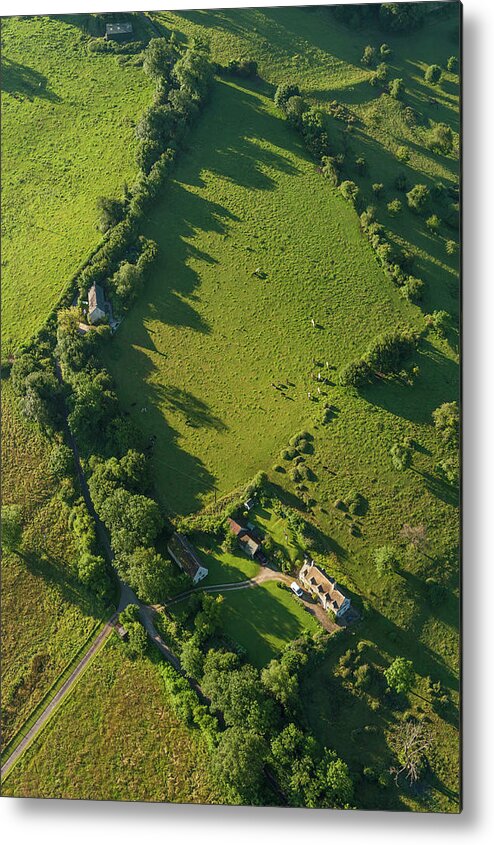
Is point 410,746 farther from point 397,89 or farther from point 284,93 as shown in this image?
point 284,93

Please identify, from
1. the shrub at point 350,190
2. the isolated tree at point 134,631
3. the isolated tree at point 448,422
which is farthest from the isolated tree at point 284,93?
the isolated tree at point 134,631

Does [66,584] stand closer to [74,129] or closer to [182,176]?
[182,176]

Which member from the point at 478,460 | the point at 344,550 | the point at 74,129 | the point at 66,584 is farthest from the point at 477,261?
the point at 74,129

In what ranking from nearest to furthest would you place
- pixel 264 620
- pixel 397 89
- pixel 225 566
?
1. pixel 264 620
2. pixel 225 566
3. pixel 397 89

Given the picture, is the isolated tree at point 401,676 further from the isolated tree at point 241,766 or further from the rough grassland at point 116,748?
the rough grassland at point 116,748

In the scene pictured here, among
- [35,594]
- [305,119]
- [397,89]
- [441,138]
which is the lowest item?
[35,594]

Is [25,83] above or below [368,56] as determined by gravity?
below

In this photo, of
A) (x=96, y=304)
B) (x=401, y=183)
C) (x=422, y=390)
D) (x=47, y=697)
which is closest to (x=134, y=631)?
(x=47, y=697)
